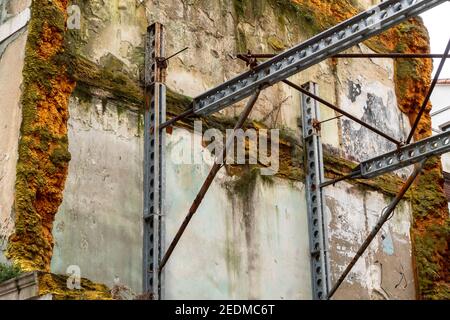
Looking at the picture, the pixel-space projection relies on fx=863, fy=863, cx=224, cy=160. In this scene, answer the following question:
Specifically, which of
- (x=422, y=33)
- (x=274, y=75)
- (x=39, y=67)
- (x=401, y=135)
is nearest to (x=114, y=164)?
(x=39, y=67)

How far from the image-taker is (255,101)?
7832 mm

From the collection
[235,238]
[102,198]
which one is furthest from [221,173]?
[102,198]

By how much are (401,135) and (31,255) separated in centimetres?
609

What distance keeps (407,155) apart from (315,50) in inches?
78.3

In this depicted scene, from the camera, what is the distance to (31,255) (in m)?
6.95

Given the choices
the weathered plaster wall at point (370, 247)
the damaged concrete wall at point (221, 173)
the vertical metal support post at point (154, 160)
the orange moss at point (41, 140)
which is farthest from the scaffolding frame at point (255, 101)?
the orange moss at point (41, 140)

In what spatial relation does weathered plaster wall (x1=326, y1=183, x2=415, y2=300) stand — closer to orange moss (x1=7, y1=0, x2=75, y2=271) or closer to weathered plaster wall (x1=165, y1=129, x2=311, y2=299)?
weathered plaster wall (x1=165, y1=129, x2=311, y2=299)

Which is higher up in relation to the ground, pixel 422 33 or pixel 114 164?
pixel 422 33

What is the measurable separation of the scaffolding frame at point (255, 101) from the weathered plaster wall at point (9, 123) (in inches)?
53.2

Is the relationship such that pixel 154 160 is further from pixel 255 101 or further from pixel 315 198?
pixel 315 198

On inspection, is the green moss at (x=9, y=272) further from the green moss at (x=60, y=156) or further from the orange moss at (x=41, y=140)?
the green moss at (x=60, y=156)

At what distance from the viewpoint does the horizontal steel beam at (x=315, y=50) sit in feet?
23.1

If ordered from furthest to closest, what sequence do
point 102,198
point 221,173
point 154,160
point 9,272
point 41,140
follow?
point 221,173
point 154,160
point 102,198
point 41,140
point 9,272
